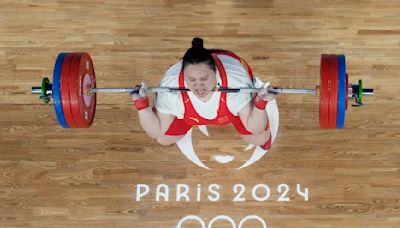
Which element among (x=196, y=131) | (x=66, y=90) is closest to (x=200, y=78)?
(x=66, y=90)

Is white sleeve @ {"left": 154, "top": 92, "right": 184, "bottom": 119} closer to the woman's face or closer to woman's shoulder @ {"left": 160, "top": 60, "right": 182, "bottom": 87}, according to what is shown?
woman's shoulder @ {"left": 160, "top": 60, "right": 182, "bottom": 87}

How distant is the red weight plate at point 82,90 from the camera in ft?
8.07

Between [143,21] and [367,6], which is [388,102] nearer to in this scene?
[367,6]

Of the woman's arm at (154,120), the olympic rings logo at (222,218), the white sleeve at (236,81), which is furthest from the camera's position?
the olympic rings logo at (222,218)

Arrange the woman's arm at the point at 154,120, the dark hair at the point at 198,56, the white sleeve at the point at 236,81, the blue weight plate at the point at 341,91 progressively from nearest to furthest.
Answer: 1. the dark hair at the point at 198,56
2. the blue weight plate at the point at 341,91
3. the white sleeve at the point at 236,81
4. the woman's arm at the point at 154,120

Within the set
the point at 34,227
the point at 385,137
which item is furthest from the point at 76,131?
the point at 385,137

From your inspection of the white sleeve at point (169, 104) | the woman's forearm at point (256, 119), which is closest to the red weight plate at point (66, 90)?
the white sleeve at point (169, 104)

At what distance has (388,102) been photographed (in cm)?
322

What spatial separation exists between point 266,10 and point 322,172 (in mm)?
1081

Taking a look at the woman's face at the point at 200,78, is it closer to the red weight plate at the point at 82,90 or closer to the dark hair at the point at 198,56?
the dark hair at the point at 198,56

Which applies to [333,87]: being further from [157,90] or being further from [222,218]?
[222,218]

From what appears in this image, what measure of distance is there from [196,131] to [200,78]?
35.0 inches

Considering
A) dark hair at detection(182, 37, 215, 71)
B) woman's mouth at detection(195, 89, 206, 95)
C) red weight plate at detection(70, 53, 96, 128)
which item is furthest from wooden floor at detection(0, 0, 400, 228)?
dark hair at detection(182, 37, 215, 71)

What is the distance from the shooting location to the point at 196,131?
3156mm
